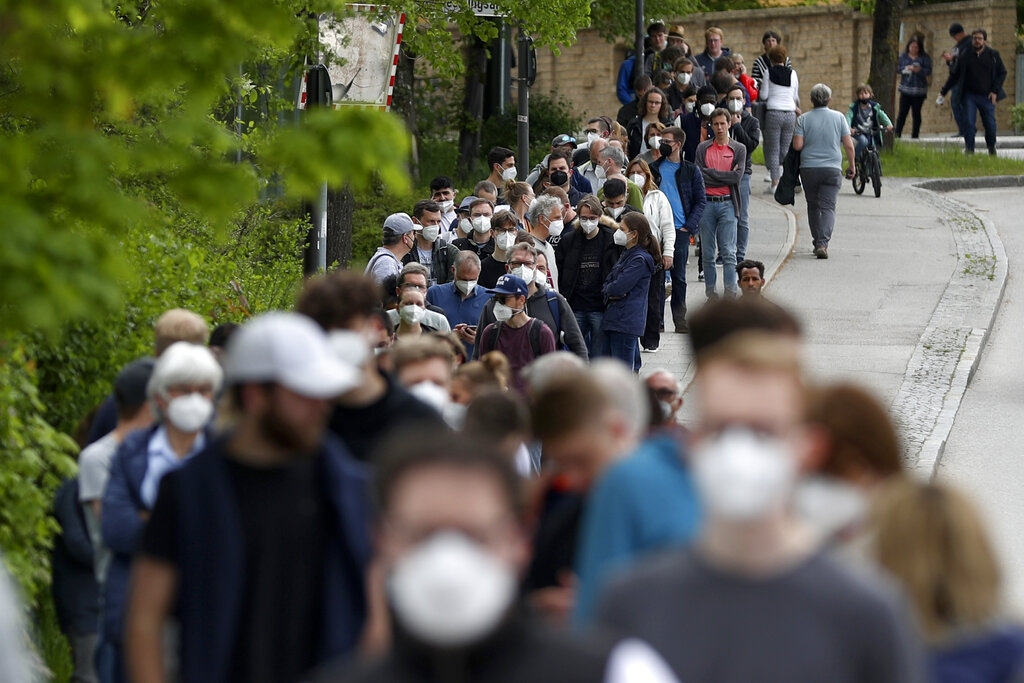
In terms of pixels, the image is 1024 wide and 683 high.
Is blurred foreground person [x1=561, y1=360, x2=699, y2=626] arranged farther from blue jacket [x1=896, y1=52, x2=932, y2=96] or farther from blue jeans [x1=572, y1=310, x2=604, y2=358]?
blue jacket [x1=896, y1=52, x2=932, y2=96]

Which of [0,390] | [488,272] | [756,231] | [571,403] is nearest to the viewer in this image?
[571,403]

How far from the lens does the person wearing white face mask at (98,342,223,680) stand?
5.77 metres

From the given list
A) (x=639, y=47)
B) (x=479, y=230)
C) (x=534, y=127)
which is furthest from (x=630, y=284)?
(x=534, y=127)

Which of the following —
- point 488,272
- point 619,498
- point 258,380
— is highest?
point 258,380

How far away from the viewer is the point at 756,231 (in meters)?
22.8

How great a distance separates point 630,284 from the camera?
42.8 feet

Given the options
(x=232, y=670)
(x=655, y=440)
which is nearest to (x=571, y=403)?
(x=655, y=440)

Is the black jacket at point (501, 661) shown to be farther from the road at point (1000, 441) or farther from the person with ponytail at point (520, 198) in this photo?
the person with ponytail at point (520, 198)

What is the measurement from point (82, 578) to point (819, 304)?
12151 mm

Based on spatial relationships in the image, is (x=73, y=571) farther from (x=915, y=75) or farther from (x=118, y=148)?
(x=915, y=75)

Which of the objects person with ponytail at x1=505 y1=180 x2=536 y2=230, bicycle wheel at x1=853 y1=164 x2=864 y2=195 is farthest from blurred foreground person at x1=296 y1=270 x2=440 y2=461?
bicycle wheel at x1=853 y1=164 x2=864 y2=195

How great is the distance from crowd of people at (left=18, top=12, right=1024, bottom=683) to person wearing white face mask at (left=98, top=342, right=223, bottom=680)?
11 mm

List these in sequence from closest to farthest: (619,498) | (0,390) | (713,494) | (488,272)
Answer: (713,494), (619,498), (0,390), (488,272)

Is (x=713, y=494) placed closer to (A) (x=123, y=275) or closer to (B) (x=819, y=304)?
(A) (x=123, y=275)
